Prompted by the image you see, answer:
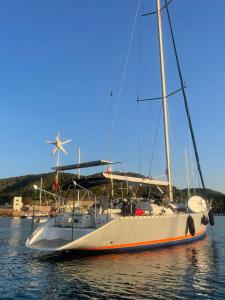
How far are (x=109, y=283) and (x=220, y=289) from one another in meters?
4.05

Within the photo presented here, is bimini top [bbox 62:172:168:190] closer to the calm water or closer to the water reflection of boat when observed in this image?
the water reflection of boat

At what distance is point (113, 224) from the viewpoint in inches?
781

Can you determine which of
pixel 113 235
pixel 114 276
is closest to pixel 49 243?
pixel 113 235

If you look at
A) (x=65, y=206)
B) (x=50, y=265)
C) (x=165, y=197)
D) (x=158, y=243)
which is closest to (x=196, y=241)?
(x=165, y=197)

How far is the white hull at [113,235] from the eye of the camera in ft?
63.4

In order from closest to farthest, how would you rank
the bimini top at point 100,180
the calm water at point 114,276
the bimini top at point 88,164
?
the calm water at point 114,276 < the bimini top at point 88,164 < the bimini top at point 100,180

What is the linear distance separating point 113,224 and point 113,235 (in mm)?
786

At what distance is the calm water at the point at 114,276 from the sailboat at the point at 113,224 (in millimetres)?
782

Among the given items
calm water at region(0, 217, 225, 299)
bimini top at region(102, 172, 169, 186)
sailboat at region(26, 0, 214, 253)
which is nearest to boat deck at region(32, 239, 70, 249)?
sailboat at region(26, 0, 214, 253)

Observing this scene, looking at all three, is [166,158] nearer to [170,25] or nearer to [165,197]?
[165,197]

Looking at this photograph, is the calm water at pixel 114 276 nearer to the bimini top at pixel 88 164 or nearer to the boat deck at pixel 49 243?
the boat deck at pixel 49 243

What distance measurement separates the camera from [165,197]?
2808 cm

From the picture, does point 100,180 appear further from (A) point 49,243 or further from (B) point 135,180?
(A) point 49,243

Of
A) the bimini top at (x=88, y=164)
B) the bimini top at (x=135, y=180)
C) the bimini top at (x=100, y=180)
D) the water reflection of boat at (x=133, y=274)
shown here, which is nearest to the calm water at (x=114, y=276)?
the water reflection of boat at (x=133, y=274)
